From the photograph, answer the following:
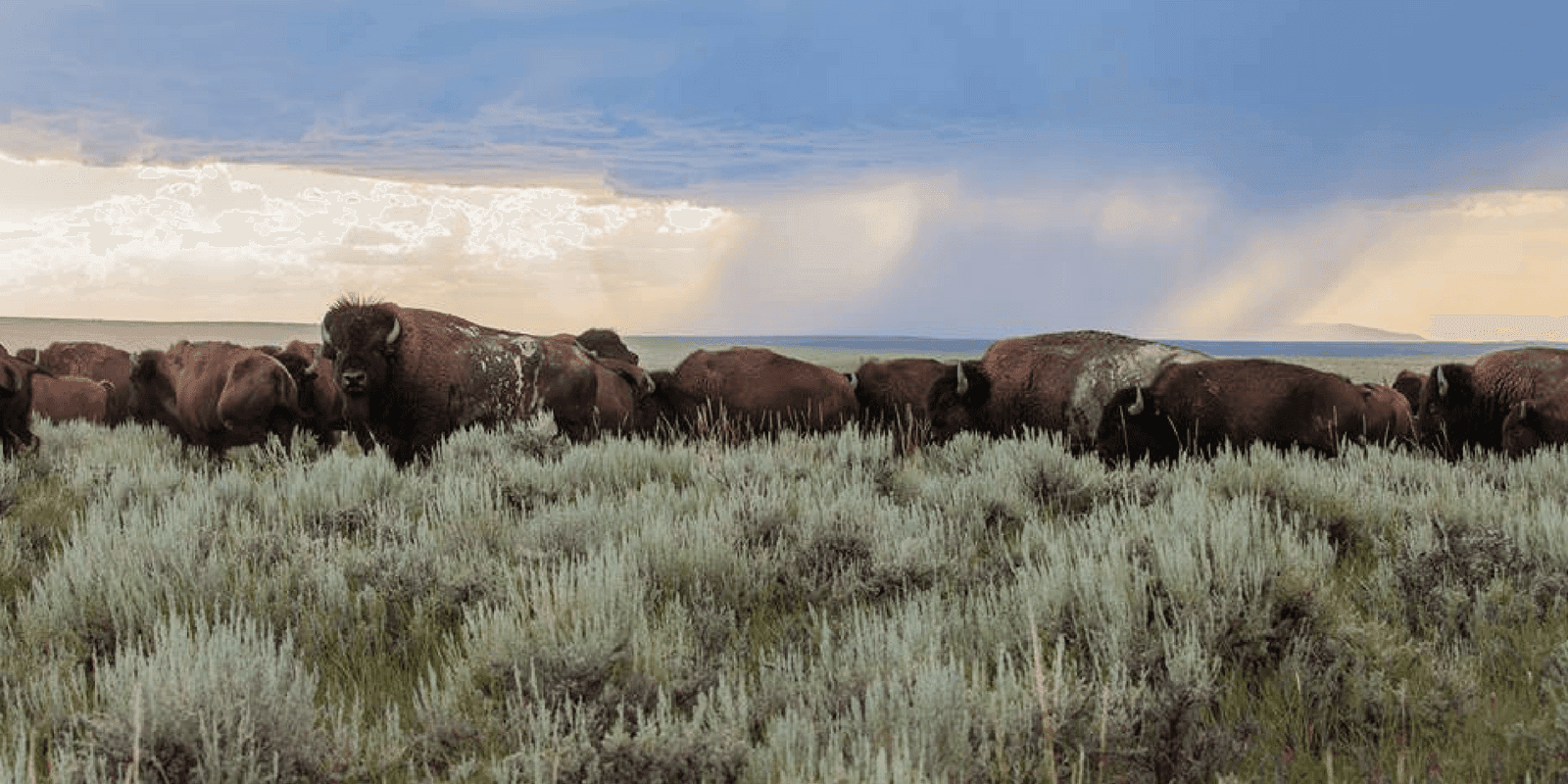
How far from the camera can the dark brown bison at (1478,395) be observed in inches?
488

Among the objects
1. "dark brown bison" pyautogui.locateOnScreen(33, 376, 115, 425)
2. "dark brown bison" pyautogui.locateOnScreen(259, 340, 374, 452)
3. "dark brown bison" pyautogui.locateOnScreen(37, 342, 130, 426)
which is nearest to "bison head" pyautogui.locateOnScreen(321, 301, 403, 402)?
"dark brown bison" pyautogui.locateOnScreen(259, 340, 374, 452)

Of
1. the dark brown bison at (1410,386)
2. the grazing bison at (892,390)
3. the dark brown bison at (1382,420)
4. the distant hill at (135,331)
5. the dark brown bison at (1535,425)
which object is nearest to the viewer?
the dark brown bison at (1382,420)

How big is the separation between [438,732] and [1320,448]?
9.74 meters

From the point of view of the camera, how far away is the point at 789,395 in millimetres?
14273

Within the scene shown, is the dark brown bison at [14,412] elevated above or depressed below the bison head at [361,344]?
below

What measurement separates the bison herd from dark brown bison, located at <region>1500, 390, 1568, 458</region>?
0.02 metres

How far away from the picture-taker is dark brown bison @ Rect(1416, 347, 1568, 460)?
488 inches

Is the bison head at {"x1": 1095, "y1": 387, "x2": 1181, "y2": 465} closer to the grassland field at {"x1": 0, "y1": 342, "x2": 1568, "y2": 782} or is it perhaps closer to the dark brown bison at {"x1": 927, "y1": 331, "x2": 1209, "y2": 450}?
the dark brown bison at {"x1": 927, "y1": 331, "x2": 1209, "y2": 450}

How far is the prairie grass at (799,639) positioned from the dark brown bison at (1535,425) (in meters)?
5.14

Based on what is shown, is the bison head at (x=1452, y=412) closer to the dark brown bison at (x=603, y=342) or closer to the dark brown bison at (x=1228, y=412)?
the dark brown bison at (x=1228, y=412)

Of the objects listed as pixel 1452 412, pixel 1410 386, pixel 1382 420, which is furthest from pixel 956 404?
pixel 1410 386

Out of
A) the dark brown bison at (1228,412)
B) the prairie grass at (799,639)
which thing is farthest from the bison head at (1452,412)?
the prairie grass at (799,639)

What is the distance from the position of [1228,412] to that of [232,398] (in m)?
11.2

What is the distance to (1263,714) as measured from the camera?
3.91 metres
